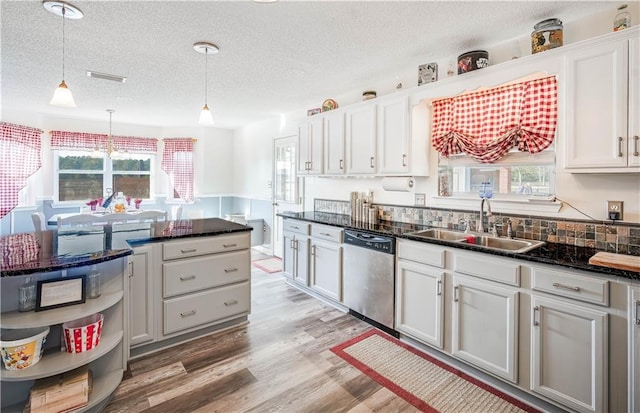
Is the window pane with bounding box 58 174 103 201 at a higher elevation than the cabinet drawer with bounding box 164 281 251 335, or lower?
higher

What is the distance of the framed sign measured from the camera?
1.73m

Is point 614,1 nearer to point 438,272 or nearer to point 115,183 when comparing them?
point 438,272

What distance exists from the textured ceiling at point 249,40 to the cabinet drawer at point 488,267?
1638mm

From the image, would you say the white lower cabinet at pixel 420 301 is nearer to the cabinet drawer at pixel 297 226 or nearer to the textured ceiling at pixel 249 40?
the cabinet drawer at pixel 297 226

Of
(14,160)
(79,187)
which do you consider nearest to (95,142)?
(79,187)

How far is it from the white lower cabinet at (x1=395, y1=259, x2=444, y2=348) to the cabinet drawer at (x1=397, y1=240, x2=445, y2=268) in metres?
0.04

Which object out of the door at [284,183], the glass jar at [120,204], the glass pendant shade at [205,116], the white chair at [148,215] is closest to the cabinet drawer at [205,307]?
the glass pendant shade at [205,116]

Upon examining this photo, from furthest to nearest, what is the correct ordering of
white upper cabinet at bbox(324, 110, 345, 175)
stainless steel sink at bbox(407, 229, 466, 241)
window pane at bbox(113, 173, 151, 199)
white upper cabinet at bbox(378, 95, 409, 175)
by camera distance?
1. window pane at bbox(113, 173, 151, 199)
2. white upper cabinet at bbox(324, 110, 345, 175)
3. white upper cabinet at bbox(378, 95, 409, 175)
4. stainless steel sink at bbox(407, 229, 466, 241)

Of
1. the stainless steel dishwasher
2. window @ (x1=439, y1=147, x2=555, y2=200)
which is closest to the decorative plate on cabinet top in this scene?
window @ (x1=439, y1=147, x2=555, y2=200)

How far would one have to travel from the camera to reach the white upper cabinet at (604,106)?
1791 mm

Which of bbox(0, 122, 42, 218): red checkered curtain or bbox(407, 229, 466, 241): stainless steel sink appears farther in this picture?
bbox(0, 122, 42, 218): red checkered curtain

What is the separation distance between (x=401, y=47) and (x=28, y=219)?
6171 millimetres

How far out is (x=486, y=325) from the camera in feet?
6.81

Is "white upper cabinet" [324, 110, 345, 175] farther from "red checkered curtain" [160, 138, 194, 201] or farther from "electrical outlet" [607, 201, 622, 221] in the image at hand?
"red checkered curtain" [160, 138, 194, 201]
